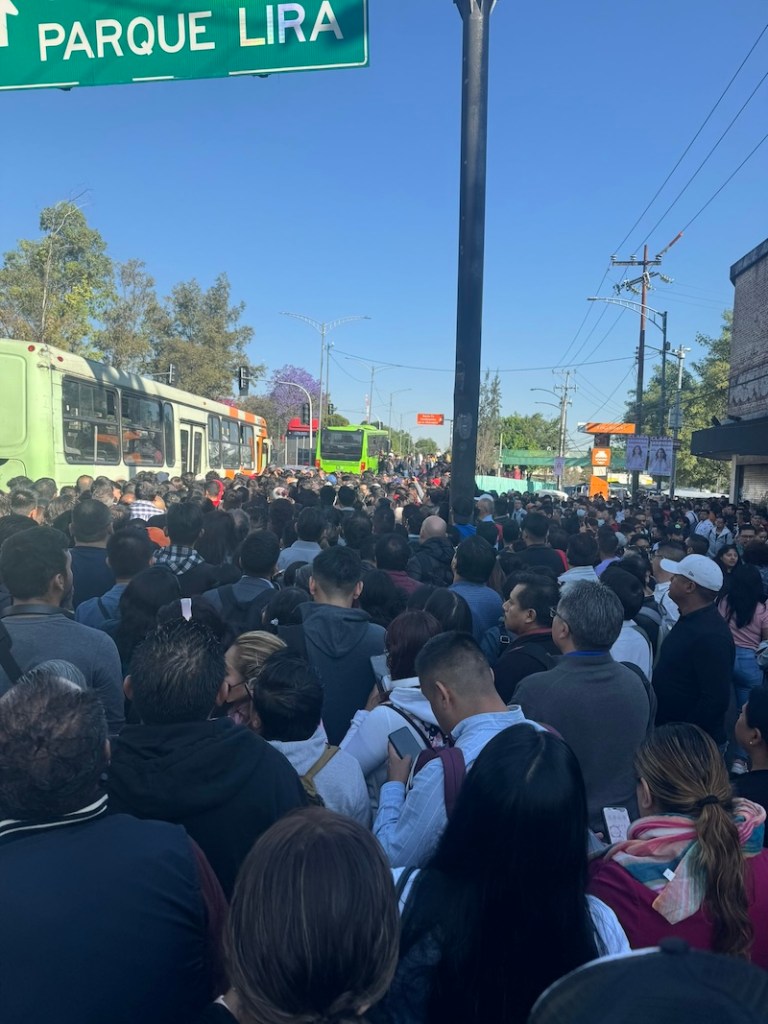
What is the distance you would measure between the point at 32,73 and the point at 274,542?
4649 millimetres

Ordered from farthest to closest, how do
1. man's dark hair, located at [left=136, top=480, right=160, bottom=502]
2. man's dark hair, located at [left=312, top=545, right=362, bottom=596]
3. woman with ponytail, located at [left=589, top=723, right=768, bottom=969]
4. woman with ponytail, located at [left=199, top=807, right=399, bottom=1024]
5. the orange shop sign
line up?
1. the orange shop sign
2. man's dark hair, located at [left=136, top=480, right=160, bottom=502]
3. man's dark hair, located at [left=312, top=545, right=362, bottom=596]
4. woman with ponytail, located at [left=589, top=723, right=768, bottom=969]
5. woman with ponytail, located at [left=199, top=807, right=399, bottom=1024]

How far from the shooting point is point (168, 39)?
6.45 meters

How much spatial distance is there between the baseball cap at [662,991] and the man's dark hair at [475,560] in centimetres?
475

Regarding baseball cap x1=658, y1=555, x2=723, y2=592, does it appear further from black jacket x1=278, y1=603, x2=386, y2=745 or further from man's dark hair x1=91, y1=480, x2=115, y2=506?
man's dark hair x1=91, y1=480, x2=115, y2=506

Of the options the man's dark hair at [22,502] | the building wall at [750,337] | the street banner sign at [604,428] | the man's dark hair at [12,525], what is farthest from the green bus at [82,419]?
the street banner sign at [604,428]

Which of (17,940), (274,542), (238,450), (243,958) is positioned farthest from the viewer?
(238,450)

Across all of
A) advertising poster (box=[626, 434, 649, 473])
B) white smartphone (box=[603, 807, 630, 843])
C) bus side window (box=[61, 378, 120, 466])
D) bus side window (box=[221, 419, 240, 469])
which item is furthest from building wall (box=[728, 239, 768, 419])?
white smartphone (box=[603, 807, 630, 843])

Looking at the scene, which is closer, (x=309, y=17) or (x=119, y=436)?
(x=309, y=17)

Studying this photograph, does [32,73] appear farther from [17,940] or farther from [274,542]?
[17,940]

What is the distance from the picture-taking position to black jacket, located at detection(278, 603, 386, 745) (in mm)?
4203

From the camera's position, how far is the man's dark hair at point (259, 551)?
5.33m

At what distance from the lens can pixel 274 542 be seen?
5367 millimetres

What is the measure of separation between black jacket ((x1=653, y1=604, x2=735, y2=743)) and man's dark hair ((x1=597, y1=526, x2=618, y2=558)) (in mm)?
3108

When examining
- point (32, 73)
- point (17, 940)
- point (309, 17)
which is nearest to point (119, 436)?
point (32, 73)
